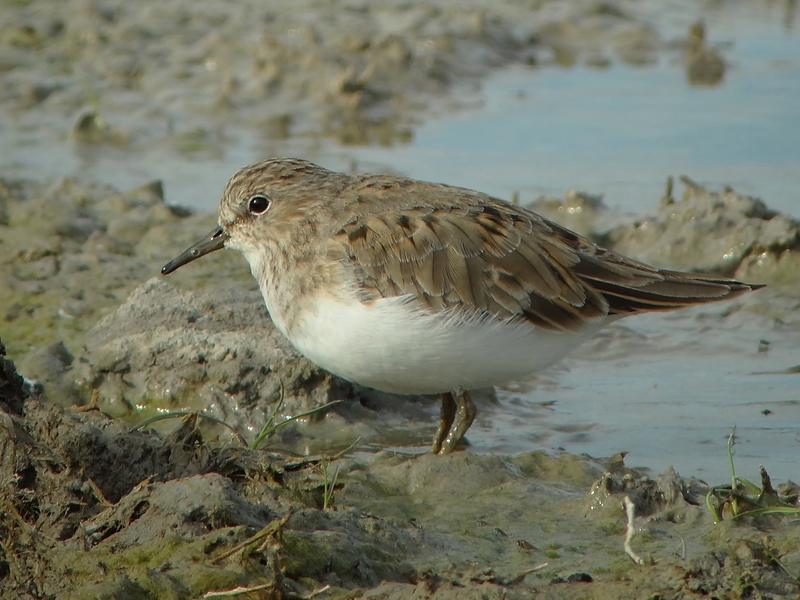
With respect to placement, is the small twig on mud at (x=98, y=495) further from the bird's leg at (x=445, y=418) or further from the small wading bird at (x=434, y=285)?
the bird's leg at (x=445, y=418)

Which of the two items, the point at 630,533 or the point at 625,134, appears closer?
the point at 630,533

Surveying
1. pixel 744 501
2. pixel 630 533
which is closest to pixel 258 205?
pixel 630 533

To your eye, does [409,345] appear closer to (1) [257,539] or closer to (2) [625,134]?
(1) [257,539]

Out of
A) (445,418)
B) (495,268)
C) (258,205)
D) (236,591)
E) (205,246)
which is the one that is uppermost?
(258,205)

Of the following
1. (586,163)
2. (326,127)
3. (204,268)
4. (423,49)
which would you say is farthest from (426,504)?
(423,49)

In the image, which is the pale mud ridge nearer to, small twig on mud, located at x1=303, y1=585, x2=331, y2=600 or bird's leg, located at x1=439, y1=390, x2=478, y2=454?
small twig on mud, located at x1=303, y1=585, x2=331, y2=600

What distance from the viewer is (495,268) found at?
543cm

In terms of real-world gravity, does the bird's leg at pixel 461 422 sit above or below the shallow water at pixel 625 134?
below

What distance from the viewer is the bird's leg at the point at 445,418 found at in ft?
18.9

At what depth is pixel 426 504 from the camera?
4.92 m

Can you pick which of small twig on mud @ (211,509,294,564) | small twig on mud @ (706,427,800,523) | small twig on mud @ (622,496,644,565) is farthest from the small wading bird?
small twig on mud @ (211,509,294,564)

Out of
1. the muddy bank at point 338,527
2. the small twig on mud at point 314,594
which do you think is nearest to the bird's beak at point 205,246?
the muddy bank at point 338,527

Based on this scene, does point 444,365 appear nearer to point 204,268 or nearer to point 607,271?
point 607,271

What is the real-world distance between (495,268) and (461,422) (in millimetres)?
851
